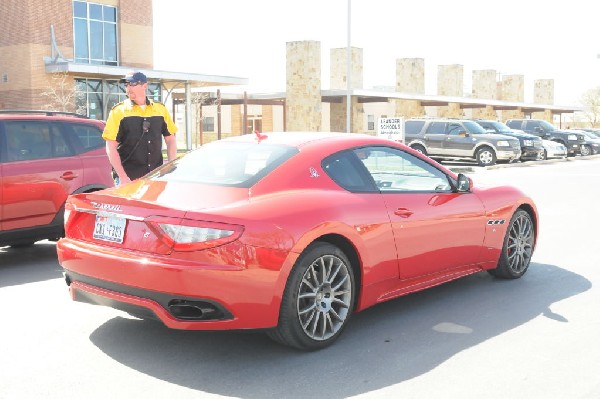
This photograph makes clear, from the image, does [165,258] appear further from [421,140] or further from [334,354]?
[421,140]

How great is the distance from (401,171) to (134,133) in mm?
2609

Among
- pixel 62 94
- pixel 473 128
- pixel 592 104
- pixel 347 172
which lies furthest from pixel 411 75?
pixel 347 172

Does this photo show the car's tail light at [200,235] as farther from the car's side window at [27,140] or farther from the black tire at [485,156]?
the black tire at [485,156]

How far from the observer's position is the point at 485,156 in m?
29.3

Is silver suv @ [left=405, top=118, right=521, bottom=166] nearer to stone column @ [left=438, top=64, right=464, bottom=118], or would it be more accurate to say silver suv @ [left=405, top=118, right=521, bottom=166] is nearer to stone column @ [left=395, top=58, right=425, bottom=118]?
stone column @ [left=395, top=58, right=425, bottom=118]

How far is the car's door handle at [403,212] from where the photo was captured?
5.61m

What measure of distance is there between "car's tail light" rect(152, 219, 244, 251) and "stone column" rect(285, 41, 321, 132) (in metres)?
42.5

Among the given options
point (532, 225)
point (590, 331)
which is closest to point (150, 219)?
point (590, 331)

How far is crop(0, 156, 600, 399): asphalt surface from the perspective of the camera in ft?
14.1

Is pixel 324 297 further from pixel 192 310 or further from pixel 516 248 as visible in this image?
pixel 516 248

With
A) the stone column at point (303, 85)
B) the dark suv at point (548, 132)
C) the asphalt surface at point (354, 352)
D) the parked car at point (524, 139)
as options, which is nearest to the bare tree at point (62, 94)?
the stone column at point (303, 85)

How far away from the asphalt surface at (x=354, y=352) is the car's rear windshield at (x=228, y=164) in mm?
1121

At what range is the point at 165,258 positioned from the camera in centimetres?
450

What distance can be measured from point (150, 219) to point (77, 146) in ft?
14.8
